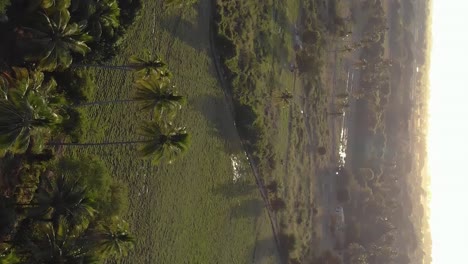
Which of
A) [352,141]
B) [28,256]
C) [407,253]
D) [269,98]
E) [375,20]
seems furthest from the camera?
[407,253]

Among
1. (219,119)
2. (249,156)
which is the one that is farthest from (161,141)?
(249,156)

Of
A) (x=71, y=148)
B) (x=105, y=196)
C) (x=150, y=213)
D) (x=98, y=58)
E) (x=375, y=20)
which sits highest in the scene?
(x=375, y=20)

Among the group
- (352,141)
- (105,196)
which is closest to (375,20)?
(352,141)

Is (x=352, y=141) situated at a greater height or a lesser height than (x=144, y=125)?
lesser

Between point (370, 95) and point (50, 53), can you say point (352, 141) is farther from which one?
point (50, 53)

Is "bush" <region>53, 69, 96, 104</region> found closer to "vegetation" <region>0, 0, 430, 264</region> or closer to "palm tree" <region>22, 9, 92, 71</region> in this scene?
"vegetation" <region>0, 0, 430, 264</region>

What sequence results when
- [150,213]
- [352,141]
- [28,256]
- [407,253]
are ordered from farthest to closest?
[407,253]
[352,141]
[150,213]
[28,256]

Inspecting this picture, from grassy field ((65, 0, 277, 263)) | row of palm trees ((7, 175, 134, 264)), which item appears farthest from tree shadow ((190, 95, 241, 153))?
row of palm trees ((7, 175, 134, 264))
